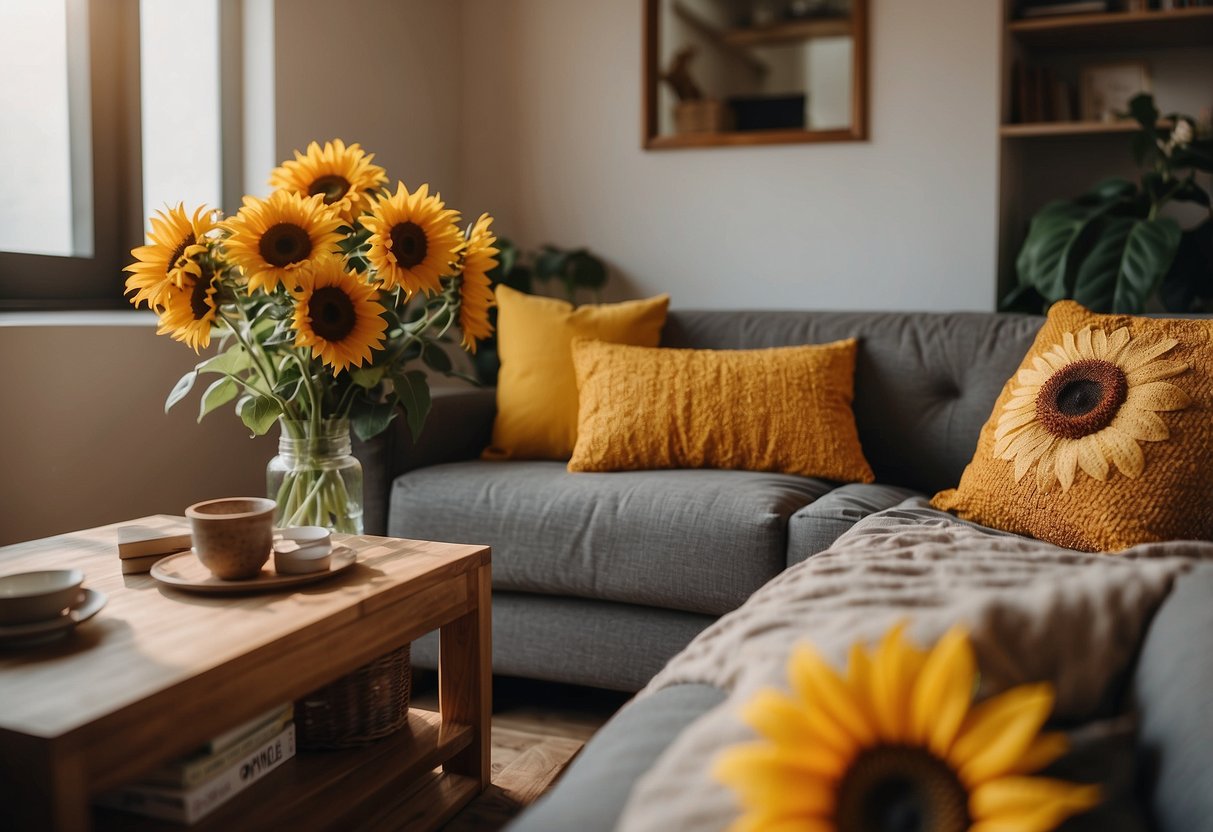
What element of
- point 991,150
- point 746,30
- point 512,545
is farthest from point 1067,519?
point 746,30

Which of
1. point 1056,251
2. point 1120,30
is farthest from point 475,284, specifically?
point 1120,30

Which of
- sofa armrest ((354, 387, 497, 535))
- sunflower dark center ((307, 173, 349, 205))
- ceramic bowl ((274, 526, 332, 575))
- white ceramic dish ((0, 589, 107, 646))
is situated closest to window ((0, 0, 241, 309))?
sofa armrest ((354, 387, 497, 535))

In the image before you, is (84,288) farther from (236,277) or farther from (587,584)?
(587,584)

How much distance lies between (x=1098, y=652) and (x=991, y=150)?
2579mm

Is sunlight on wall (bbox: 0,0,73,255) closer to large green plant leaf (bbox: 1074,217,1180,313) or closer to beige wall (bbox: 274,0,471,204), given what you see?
beige wall (bbox: 274,0,471,204)

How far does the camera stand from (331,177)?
1.74 m

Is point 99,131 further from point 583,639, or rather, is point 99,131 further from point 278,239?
point 583,639

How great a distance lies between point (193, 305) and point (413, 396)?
1.26 ft

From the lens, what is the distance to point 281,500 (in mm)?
1624

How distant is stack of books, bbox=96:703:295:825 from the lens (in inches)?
45.1

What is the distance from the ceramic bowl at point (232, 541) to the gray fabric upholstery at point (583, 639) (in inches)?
32.2

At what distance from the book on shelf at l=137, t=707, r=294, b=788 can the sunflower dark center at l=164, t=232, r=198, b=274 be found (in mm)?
677

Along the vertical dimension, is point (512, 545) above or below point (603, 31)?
below

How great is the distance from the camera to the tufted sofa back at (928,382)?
2.28 metres
